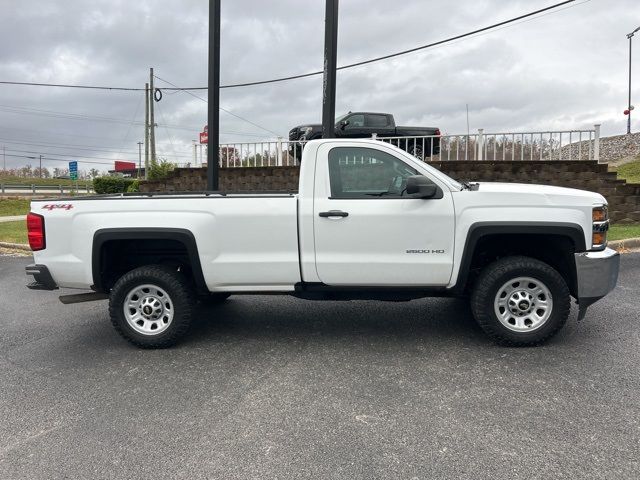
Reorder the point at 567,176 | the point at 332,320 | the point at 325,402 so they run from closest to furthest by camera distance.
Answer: the point at 325,402
the point at 332,320
the point at 567,176

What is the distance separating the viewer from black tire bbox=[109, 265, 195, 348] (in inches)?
177

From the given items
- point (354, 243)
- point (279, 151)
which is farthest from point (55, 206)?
point (279, 151)

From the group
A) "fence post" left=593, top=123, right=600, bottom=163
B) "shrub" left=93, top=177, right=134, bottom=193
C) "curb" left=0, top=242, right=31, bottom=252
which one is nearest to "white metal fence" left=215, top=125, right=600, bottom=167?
"fence post" left=593, top=123, right=600, bottom=163

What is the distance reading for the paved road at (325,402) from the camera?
2703mm

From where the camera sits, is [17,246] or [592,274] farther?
[17,246]

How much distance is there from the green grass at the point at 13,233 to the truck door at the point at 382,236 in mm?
10243

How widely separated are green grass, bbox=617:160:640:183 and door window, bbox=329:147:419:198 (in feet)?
64.9

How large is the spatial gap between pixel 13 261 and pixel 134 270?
691 cm

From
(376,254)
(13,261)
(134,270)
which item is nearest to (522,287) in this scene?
(376,254)

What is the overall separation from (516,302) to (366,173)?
69.9 inches

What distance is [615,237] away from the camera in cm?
976

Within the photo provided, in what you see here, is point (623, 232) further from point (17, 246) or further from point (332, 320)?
point (17, 246)

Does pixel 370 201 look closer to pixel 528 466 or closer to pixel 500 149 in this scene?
pixel 528 466

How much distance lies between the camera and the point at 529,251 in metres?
4.69
